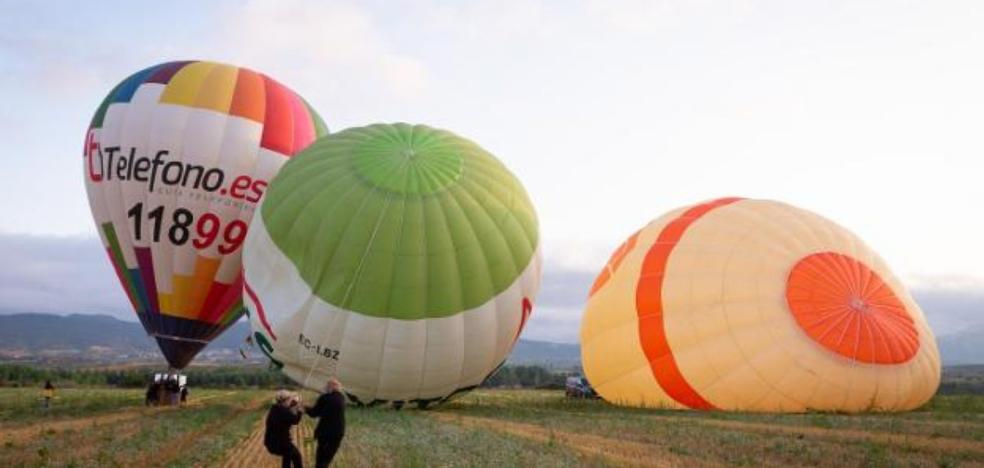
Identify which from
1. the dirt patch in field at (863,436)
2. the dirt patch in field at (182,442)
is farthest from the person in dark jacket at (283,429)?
the dirt patch in field at (863,436)

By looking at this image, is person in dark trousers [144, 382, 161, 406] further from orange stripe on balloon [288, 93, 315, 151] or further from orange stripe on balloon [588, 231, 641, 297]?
orange stripe on balloon [588, 231, 641, 297]

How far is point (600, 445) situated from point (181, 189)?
13.3m

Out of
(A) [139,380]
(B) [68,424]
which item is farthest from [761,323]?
(A) [139,380]

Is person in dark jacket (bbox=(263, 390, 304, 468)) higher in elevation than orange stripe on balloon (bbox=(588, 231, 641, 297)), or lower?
lower

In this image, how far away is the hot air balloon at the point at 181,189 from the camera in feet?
71.5

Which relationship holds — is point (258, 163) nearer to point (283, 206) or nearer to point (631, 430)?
point (283, 206)

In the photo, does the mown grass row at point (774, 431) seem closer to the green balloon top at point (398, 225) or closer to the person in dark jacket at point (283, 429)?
the green balloon top at point (398, 225)

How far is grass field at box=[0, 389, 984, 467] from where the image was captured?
1173 cm

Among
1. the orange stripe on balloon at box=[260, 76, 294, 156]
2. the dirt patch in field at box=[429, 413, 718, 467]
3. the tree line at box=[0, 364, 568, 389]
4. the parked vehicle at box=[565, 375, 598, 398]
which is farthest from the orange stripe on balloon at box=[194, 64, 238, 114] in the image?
the tree line at box=[0, 364, 568, 389]

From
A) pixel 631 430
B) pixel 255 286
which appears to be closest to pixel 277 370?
pixel 255 286

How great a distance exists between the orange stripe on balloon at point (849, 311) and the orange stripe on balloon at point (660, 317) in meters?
2.98

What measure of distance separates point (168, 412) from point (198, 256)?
4.11 metres

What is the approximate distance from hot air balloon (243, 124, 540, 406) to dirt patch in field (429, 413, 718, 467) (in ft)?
6.57

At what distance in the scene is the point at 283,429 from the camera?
10172 millimetres
